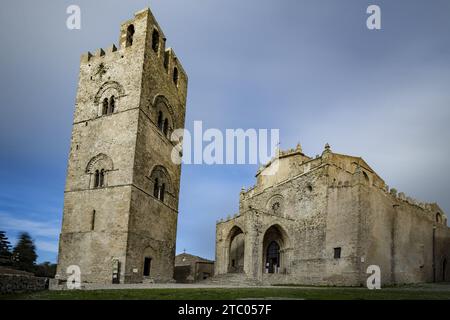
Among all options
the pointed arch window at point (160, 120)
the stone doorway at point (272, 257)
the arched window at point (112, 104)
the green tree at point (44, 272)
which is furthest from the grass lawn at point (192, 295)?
the green tree at point (44, 272)

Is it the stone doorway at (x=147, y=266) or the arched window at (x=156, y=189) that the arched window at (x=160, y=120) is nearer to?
the arched window at (x=156, y=189)

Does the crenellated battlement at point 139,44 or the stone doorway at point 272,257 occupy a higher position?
the crenellated battlement at point 139,44

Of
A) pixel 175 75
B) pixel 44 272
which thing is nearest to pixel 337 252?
pixel 175 75

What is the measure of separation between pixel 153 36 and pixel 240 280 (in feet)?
60.3

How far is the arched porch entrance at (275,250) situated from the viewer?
32.7 metres

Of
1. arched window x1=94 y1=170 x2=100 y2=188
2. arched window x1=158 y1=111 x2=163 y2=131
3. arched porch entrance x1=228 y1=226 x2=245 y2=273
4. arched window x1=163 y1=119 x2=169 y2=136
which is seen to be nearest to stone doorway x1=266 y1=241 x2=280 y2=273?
arched porch entrance x1=228 y1=226 x2=245 y2=273

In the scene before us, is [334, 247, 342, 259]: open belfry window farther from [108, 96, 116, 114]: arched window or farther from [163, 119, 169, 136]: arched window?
[108, 96, 116, 114]: arched window

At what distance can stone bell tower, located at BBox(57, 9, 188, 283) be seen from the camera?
2431cm

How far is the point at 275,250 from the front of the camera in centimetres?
3403

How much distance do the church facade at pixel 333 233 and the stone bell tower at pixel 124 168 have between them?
21.3 feet

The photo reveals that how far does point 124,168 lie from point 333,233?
15121mm

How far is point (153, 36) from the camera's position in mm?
30000
